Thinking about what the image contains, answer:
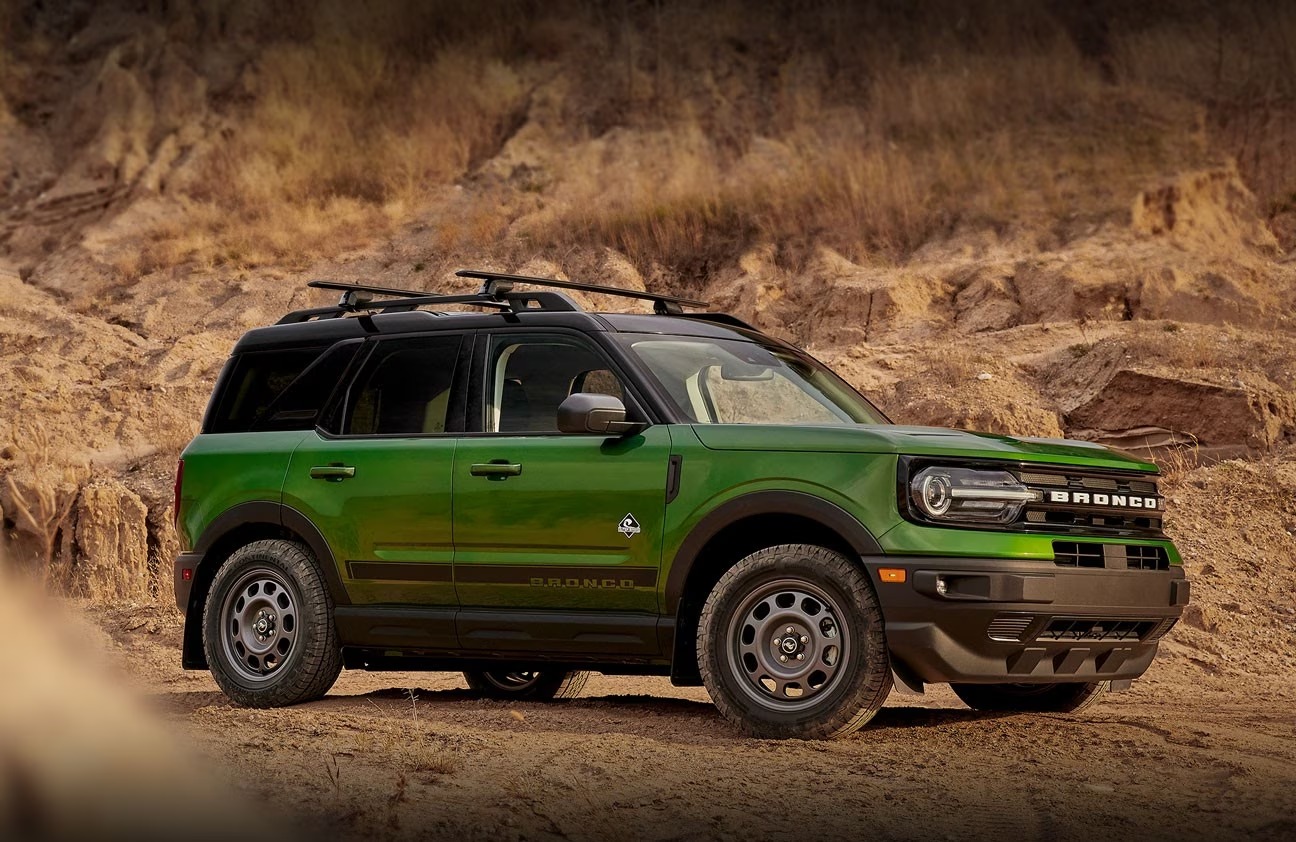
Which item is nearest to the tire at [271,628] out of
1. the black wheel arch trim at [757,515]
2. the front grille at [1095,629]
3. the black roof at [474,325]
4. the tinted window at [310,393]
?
the tinted window at [310,393]

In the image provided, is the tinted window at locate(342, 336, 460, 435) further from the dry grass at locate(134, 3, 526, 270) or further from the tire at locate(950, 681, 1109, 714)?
the dry grass at locate(134, 3, 526, 270)

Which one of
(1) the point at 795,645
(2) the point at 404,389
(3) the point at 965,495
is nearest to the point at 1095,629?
(3) the point at 965,495

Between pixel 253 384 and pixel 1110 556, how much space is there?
501cm

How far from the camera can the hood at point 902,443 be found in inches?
311

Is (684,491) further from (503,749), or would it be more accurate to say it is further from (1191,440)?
(1191,440)

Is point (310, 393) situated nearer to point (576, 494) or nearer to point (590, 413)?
point (576, 494)

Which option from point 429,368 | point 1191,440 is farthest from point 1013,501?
point 1191,440

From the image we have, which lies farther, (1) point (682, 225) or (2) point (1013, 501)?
(1) point (682, 225)

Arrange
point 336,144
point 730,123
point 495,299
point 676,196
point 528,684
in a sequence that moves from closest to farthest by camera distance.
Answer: point 495,299, point 528,684, point 676,196, point 730,123, point 336,144

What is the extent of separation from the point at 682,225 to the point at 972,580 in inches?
736

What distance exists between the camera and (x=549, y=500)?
28.6 feet

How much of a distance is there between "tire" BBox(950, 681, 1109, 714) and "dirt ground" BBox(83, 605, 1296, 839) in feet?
0.52

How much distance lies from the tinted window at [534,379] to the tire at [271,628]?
1429 millimetres

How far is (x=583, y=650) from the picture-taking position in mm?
8688
